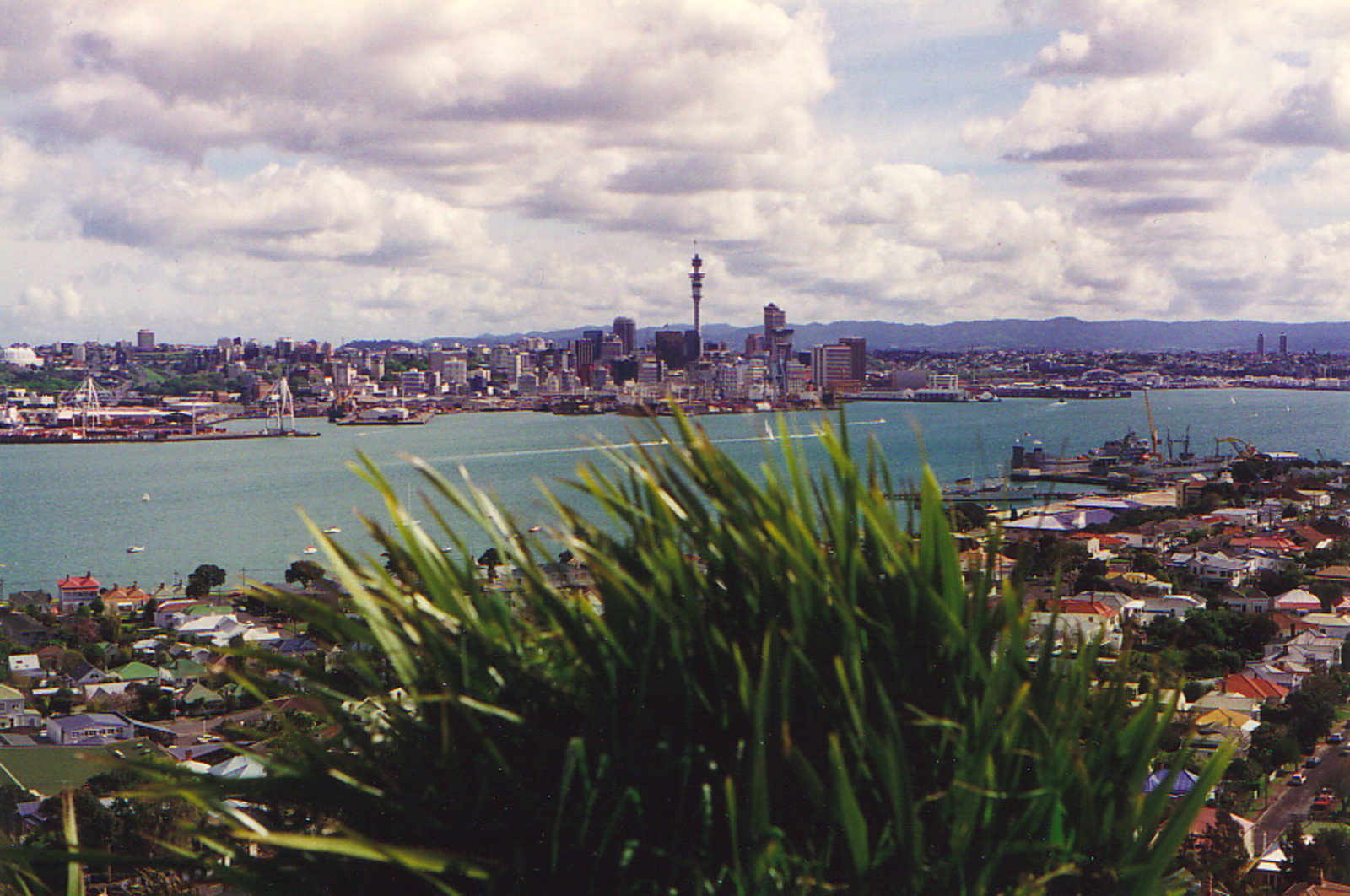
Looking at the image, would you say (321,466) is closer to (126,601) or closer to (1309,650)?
(126,601)

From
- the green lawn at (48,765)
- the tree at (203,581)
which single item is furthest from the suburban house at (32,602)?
the green lawn at (48,765)

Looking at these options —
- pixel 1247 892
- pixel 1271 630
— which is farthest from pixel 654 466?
pixel 1271 630

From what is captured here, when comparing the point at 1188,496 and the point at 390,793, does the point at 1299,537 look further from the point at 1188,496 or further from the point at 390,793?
the point at 390,793

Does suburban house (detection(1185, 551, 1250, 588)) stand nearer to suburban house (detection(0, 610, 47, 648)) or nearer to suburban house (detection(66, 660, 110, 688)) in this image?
suburban house (detection(66, 660, 110, 688))

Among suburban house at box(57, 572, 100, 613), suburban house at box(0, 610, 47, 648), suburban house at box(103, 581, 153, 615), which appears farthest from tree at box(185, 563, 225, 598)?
suburban house at box(0, 610, 47, 648)

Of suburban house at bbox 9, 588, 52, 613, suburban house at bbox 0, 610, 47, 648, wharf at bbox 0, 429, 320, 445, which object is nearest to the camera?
suburban house at bbox 0, 610, 47, 648

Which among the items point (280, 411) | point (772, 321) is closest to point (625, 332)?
point (772, 321)
